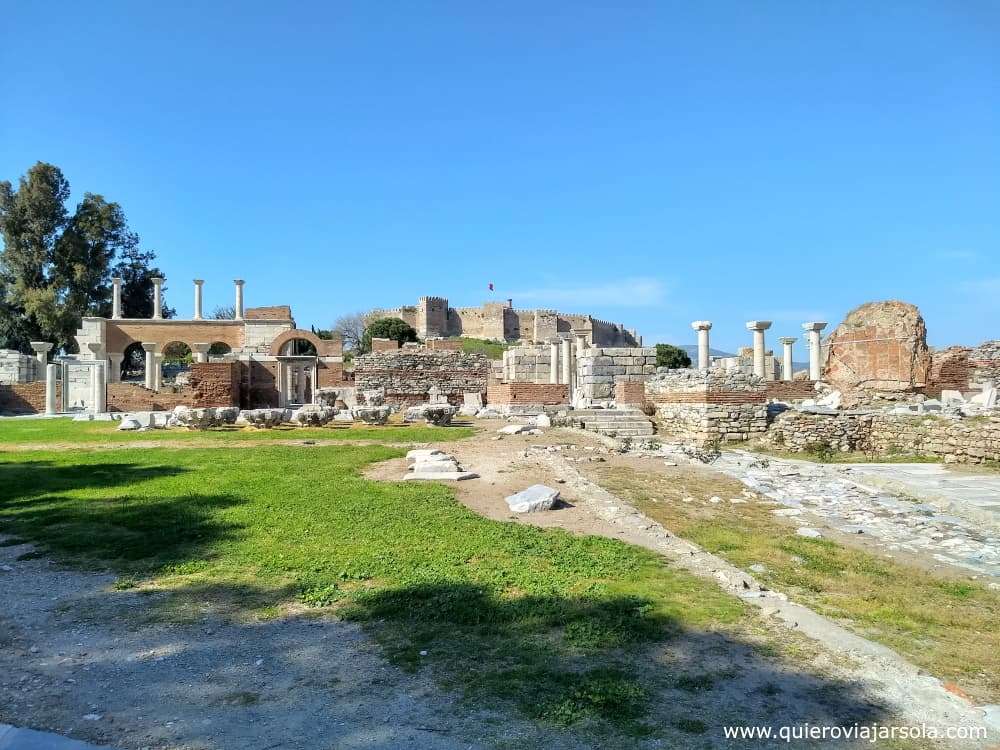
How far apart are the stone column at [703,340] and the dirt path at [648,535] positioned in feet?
30.1

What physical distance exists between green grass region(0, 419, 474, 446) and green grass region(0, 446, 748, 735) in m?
5.50

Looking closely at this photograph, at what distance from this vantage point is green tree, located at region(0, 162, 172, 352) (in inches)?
1656

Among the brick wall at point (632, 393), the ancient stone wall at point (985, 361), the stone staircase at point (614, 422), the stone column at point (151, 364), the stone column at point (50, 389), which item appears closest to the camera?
the stone staircase at point (614, 422)

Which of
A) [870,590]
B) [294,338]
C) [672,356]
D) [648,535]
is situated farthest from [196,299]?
[672,356]

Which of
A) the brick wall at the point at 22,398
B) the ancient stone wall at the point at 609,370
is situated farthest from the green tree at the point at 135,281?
the ancient stone wall at the point at 609,370

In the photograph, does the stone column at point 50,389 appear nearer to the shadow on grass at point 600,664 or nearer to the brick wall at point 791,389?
the brick wall at point 791,389

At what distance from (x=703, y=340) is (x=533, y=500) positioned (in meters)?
15.7

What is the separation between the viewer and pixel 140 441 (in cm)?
1300

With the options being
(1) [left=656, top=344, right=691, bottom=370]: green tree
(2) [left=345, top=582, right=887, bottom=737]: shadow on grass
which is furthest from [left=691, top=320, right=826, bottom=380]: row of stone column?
(1) [left=656, top=344, right=691, bottom=370]: green tree

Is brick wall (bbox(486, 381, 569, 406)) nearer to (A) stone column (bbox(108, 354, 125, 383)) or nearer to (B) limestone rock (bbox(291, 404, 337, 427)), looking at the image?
(B) limestone rock (bbox(291, 404, 337, 427))

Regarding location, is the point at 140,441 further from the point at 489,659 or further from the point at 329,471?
the point at 489,659

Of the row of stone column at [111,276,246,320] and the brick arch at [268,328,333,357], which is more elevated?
the row of stone column at [111,276,246,320]

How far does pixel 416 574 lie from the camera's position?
173 inches

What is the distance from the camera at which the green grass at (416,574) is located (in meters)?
2.98
